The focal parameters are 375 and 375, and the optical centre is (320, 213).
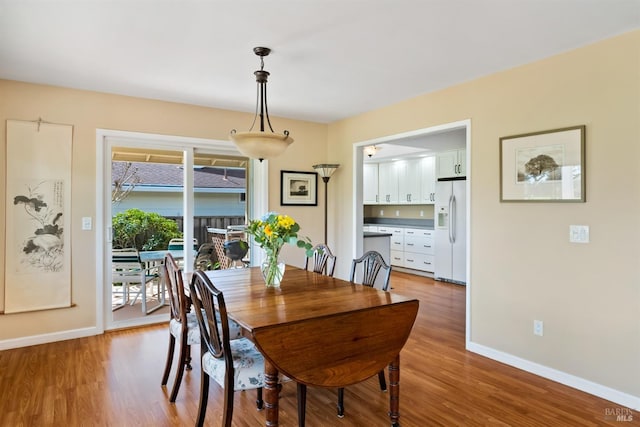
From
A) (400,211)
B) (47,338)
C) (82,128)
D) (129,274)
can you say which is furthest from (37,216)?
(400,211)

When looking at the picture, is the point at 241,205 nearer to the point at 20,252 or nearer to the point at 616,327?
the point at 20,252

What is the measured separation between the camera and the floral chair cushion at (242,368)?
74.7 inches

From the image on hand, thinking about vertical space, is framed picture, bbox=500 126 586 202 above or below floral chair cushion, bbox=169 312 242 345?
above

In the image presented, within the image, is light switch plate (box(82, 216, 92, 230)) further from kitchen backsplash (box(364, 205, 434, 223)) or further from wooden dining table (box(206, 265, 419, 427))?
kitchen backsplash (box(364, 205, 434, 223))

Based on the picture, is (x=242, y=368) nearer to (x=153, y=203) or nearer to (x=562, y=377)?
(x=562, y=377)

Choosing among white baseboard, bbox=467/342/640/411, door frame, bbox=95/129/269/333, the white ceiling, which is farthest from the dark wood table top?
door frame, bbox=95/129/269/333

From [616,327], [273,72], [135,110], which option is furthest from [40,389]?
[616,327]

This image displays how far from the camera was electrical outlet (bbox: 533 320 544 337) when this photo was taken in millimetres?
2889

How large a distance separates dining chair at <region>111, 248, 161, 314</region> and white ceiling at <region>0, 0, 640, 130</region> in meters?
1.69

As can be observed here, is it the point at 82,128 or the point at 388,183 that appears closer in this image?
the point at 82,128

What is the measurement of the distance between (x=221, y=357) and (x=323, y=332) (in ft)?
1.88

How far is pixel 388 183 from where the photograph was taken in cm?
776

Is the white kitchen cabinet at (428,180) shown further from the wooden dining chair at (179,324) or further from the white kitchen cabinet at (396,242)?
the wooden dining chair at (179,324)

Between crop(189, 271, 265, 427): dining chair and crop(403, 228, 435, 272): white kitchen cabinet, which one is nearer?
crop(189, 271, 265, 427): dining chair
